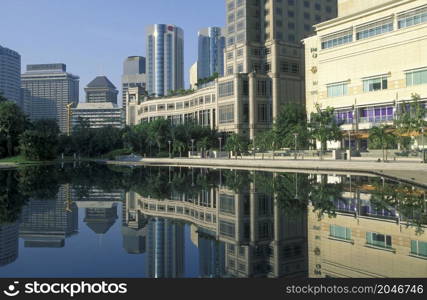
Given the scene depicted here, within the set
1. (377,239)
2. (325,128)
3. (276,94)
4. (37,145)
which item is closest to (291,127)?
(325,128)

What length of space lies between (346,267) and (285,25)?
96527 mm

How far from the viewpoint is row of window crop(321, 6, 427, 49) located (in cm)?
5734

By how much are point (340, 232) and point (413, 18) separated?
177 ft

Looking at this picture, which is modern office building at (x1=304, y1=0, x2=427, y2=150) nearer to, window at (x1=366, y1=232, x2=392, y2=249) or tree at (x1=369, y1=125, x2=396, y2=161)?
tree at (x1=369, y1=125, x2=396, y2=161)

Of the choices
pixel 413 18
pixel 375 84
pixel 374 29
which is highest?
pixel 374 29

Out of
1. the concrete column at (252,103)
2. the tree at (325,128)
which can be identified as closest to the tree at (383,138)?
the tree at (325,128)

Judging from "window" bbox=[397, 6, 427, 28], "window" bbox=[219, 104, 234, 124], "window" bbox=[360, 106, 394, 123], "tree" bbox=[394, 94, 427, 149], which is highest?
"window" bbox=[397, 6, 427, 28]

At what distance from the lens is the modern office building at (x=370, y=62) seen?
58062mm

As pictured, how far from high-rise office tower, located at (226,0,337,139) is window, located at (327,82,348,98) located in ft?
76.8

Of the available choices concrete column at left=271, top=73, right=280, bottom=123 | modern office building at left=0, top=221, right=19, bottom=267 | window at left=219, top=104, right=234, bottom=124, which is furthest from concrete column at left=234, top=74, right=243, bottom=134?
modern office building at left=0, top=221, right=19, bottom=267

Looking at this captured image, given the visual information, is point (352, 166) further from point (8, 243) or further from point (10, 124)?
point (10, 124)

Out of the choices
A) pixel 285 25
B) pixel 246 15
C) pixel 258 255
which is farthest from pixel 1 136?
pixel 258 255

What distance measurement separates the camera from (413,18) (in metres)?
58.0

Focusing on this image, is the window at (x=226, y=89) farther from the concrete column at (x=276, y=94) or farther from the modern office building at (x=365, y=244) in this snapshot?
the modern office building at (x=365, y=244)
